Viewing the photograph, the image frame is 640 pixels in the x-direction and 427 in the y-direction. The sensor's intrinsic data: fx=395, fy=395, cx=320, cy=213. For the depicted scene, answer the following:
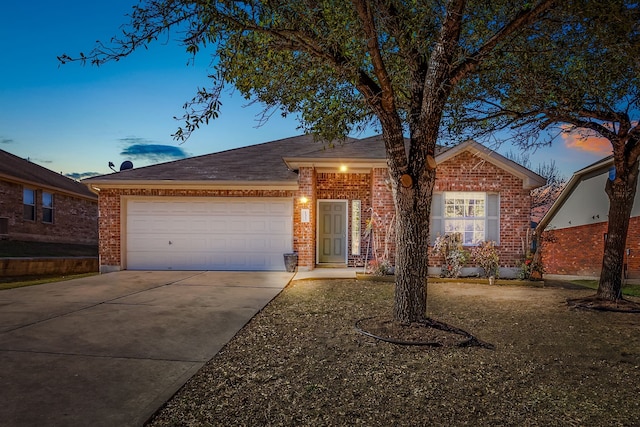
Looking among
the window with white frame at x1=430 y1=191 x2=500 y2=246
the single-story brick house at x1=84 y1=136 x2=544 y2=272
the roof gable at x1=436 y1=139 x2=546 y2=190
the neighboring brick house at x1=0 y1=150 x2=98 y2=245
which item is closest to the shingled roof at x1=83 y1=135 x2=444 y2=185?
the single-story brick house at x1=84 y1=136 x2=544 y2=272

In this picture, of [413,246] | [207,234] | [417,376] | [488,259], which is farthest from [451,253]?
[417,376]

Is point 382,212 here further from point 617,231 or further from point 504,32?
point 504,32

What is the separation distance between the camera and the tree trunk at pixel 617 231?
8352 mm

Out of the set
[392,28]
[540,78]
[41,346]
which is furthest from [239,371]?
[540,78]

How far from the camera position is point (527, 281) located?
1171 centimetres

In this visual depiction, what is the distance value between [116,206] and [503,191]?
1249 cm

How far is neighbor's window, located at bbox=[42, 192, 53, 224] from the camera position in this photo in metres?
20.0

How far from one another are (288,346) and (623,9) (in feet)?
24.0

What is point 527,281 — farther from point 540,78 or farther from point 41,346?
point 41,346

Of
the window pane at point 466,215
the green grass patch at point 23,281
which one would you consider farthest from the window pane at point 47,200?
the window pane at point 466,215

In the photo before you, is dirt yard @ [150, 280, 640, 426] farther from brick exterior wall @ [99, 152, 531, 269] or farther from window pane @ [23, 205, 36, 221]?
window pane @ [23, 205, 36, 221]

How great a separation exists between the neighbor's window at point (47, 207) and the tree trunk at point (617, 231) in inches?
909

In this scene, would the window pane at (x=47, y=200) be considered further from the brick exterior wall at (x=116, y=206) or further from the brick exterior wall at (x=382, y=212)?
the brick exterior wall at (x=382, y=212)

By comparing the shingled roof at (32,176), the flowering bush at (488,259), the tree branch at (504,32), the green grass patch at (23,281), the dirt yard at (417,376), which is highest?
the tree branch at (504,32)
